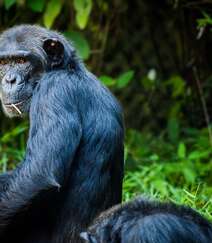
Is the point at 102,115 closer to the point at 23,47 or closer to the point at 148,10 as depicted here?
the point at 23,47

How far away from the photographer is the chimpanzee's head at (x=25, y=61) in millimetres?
7250

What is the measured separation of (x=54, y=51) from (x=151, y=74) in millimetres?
5911

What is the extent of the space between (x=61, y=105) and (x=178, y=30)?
5.58 meters

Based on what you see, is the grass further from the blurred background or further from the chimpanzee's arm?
the chimpanzee's arm

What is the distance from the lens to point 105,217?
5.92 m

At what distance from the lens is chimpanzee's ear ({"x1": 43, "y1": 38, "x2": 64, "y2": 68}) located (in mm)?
7252

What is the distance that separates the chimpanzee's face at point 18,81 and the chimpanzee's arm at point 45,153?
48 cm

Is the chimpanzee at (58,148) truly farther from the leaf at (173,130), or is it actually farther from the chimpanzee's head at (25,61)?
the leaf at (173,130)

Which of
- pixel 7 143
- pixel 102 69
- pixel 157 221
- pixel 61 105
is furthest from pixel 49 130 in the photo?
pixel 102 69

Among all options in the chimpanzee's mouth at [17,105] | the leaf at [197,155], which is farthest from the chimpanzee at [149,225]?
the leaf at [197,155]

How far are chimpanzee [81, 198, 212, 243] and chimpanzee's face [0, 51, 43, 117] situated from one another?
1648 mm

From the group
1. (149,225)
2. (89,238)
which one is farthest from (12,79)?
(149,225)

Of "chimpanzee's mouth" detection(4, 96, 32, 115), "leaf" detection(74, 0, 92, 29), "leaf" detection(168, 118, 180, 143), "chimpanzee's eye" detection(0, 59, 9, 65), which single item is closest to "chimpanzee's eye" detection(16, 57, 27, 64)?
"chimpanzee's eye" detection(0, 59, 9, 65)

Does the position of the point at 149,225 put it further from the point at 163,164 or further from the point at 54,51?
the point at 163,164
